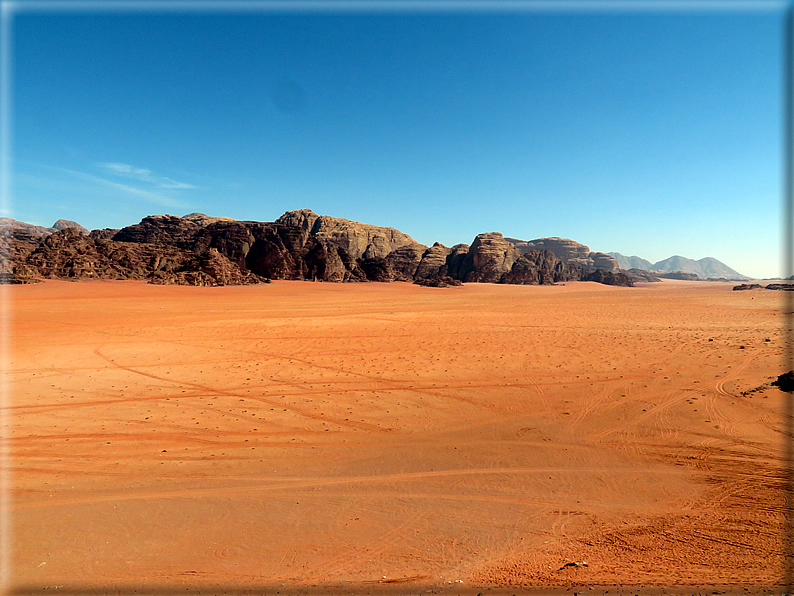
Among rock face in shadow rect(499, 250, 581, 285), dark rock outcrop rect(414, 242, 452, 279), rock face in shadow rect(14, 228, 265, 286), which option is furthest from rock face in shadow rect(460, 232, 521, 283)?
rock face in shadow rect(14, 228, 265, 286)

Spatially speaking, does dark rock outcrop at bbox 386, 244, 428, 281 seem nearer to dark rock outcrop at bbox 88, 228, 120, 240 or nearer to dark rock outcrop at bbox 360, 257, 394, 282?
dark rock outcrop at bbox 360, 257, 394, 282

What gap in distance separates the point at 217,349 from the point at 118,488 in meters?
9.41

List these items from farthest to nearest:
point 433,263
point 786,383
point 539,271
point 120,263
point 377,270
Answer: point 433,263 < point 539,271 < point 377,270 < point 120,263 < point 786,383

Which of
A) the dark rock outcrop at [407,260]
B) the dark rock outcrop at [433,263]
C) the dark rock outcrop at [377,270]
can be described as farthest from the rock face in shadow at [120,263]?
the dark rock outcrop at [433,263]

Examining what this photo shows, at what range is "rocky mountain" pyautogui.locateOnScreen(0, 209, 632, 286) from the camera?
50781 mm

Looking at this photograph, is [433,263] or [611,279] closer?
[611,279]

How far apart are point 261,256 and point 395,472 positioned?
76.5m

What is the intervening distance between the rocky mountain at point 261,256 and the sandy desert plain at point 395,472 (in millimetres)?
46319

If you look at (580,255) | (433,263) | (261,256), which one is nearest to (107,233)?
(261,256)

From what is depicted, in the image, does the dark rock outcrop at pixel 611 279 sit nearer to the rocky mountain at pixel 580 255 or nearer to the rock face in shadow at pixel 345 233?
the rocky mountain at pixel 580 255

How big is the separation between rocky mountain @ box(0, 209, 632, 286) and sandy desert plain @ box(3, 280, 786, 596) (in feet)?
152

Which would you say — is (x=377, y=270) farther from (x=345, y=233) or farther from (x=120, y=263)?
(x=120, y=263)

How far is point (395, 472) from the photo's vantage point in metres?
5.97

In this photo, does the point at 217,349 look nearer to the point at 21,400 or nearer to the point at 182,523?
the point at 21,400
